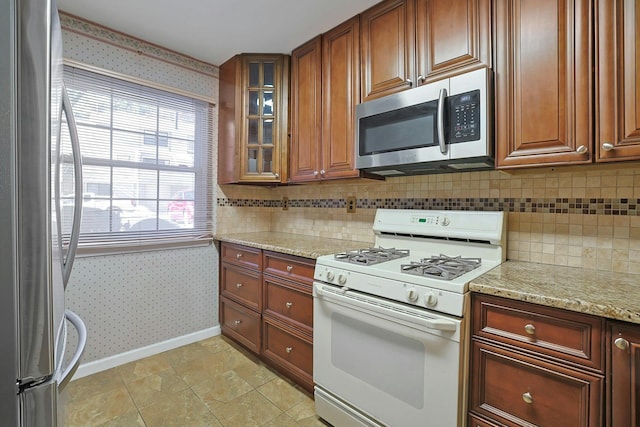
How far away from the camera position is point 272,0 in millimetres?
1829

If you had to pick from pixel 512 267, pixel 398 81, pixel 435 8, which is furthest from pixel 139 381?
pixel 435 8

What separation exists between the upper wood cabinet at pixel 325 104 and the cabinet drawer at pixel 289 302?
0.78 meters

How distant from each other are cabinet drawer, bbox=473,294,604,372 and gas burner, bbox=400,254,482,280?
0.14 m

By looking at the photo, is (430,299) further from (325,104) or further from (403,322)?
(325,104)

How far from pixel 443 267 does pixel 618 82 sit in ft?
3.07

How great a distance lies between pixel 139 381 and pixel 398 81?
2.51 metres

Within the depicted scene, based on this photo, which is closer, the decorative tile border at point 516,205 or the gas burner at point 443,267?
the gas burner at point 443,267

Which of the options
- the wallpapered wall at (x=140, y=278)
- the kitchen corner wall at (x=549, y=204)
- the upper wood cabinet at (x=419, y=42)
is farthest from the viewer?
the wallpapered wall at (x=140, y=278)

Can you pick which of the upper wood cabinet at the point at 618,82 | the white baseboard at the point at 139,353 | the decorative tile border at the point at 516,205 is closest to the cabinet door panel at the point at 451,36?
the upper wood cabinet at the point at 618,82

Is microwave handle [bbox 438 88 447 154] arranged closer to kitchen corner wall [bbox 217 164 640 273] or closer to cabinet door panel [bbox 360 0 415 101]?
cabinet door panel [bbox 360 0 415 101]

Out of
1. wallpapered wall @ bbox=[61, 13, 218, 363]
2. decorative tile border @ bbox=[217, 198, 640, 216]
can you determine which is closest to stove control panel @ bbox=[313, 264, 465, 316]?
decorative tile border @ bbox=[217, 198, 640, 216]

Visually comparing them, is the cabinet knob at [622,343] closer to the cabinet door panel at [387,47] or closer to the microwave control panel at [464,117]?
the microwave control panel at [464,117]

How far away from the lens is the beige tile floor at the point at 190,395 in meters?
1.69

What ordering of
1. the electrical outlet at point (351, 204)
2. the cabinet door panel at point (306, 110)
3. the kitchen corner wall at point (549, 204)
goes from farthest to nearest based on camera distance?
the electrical outlet at point (351, 204) → the cabinet door panel at point (306, 110) → the kitchen corner wall at point (549, 204)
